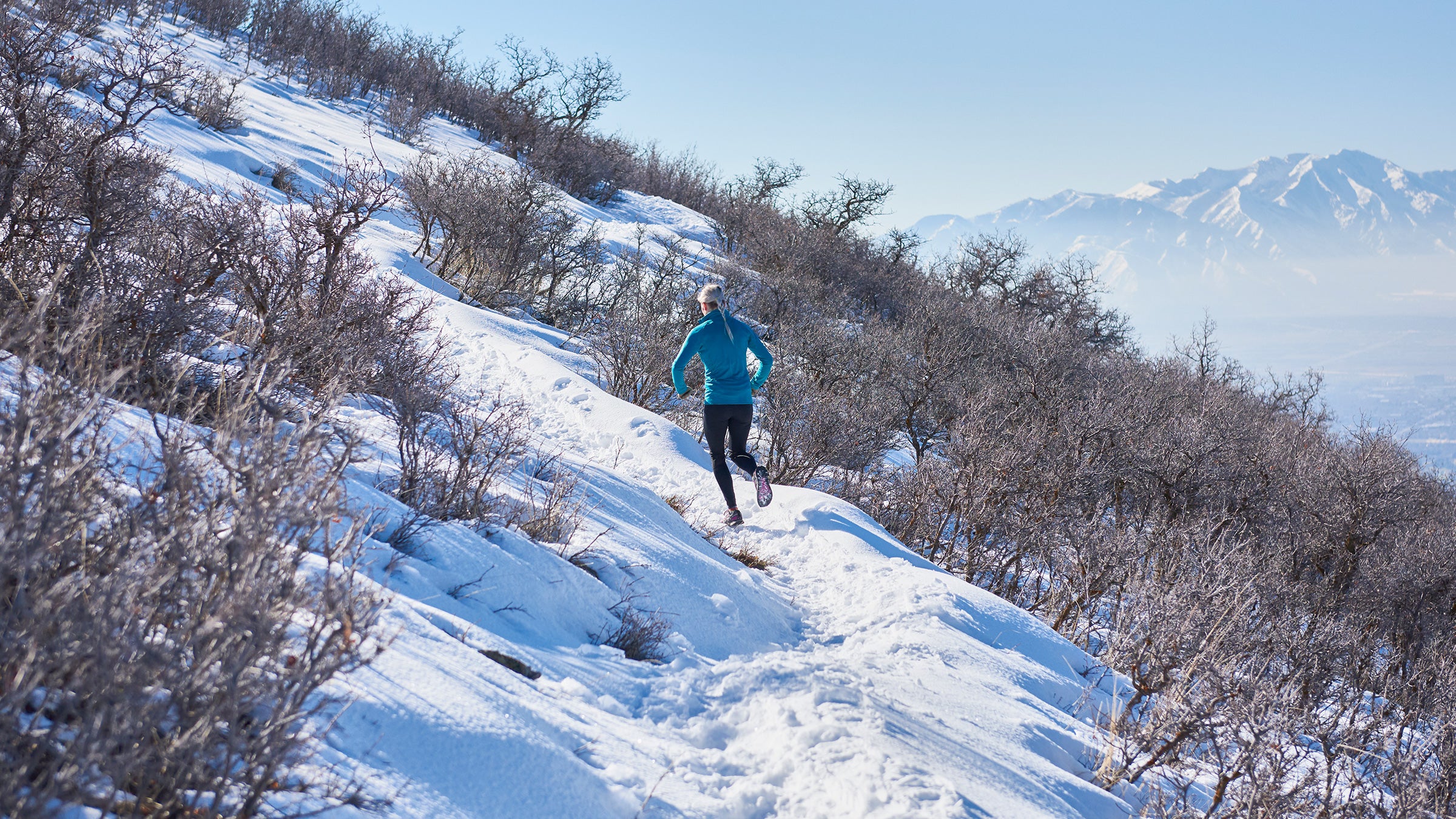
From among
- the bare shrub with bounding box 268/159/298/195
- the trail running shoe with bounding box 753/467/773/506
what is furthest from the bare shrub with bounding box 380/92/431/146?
the trail running shoe with bounding box 753/467/773/506

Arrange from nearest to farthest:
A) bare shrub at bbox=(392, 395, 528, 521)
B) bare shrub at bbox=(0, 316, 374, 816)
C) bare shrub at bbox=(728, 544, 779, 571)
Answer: bare shrub at bbox=(0, 316, 374, 816) → bare shrub at bbox=(392, 395, 528, 521) → bare shrub at bbox=(728, 544, 779, 571)

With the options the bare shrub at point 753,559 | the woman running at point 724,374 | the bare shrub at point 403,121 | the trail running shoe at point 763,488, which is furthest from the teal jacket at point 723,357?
the bare shrub at point 403,121

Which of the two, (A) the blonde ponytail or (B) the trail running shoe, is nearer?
(A) the blonde ponytail

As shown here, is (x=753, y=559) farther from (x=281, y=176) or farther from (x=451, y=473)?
(x=281, y=176)

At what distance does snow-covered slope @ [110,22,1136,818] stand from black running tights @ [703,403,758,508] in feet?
1.66

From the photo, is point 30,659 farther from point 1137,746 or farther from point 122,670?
point 1137,746

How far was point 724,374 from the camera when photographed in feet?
21.1

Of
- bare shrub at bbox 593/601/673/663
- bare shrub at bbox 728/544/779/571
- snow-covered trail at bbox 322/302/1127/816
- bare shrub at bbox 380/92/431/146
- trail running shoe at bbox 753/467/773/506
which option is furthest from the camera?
bare shrub at bbox 380/92/431/146

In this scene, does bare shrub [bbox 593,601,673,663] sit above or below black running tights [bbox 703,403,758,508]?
below

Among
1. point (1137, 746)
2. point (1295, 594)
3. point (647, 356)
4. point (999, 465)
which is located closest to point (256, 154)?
point (647, 356)

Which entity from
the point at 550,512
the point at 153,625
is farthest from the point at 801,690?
the point at 153,625

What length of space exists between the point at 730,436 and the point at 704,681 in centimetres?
304

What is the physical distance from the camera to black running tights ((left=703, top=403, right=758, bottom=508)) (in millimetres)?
6488

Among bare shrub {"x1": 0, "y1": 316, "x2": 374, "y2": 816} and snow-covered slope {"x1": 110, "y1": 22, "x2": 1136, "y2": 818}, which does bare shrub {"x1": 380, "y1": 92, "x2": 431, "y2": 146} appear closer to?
snow-covered slope {"x1": 110, "y1": 22, "x2": 1136, "y2": 818}
